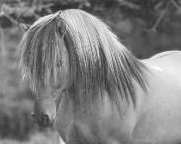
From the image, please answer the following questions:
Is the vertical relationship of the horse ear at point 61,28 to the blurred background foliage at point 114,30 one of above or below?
above

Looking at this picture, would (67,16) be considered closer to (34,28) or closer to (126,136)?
(34,28)

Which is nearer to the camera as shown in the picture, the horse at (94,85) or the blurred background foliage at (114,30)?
the horse at (94,85)

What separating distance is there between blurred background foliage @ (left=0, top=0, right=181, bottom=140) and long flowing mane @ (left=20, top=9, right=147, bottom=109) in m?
2.79

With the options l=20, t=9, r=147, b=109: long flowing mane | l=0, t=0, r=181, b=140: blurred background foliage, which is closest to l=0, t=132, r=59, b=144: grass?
l=0, t=0, r=181, b=140: blurred background foliage

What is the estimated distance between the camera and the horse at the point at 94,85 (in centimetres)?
310

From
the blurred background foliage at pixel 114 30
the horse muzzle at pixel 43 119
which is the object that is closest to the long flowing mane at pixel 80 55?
the horse muzzle at pixel 43 119

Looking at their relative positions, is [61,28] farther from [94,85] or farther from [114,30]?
[114,30]

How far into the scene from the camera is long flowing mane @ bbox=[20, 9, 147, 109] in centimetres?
310

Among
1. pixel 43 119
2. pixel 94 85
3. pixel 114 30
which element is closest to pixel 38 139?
pixel 114 30

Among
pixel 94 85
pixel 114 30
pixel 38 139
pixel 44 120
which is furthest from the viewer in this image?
pixel 38 139

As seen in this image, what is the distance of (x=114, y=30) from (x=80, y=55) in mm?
4087

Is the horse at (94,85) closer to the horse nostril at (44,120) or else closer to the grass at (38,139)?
the horse nostril at (44,120)

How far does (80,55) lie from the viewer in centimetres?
312

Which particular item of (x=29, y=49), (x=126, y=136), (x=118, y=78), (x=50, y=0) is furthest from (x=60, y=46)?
(x=50, y=0)
